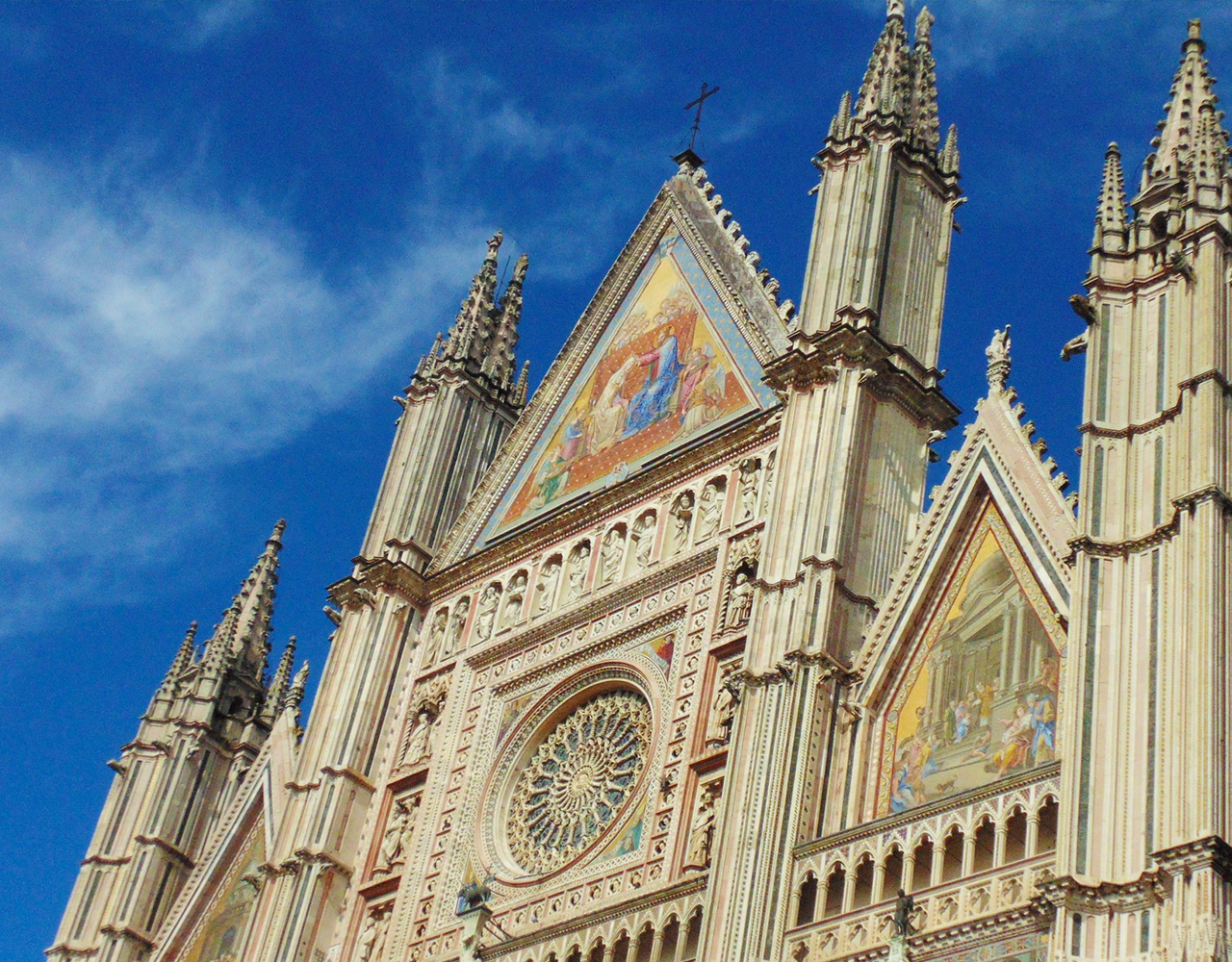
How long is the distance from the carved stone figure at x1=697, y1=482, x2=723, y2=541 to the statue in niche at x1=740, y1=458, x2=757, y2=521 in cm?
30

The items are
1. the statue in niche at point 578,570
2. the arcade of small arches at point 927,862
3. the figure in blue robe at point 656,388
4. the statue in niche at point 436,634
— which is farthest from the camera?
the statue in niche at point 436,634

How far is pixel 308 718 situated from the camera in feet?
75.7

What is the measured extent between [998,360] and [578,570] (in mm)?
5343

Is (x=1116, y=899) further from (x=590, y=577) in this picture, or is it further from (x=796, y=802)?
(x=590, y=577)

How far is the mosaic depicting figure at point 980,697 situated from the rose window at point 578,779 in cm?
345

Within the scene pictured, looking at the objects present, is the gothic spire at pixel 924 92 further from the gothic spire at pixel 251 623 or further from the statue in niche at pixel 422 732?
the gothic spire at pixel 251 623

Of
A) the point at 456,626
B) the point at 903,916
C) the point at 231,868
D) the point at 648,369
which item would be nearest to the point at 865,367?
the point at 648,369

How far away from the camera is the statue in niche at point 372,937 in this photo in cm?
2042

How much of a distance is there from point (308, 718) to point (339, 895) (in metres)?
2.56

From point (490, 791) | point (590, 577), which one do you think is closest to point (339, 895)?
point (490, 791)

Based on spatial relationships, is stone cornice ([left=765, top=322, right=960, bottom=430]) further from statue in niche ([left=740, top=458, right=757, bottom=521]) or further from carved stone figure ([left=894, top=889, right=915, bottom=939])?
carved stone figure ([left=894, top=889, right=915, bottom=939])

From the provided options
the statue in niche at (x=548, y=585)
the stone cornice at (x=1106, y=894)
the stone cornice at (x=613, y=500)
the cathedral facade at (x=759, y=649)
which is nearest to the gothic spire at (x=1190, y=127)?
the cathedral facade at (x=759, y=649)

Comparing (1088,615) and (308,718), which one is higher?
(308,718)

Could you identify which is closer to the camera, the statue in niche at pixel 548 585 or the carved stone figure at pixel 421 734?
the carved stone figure at pixel 421 734
